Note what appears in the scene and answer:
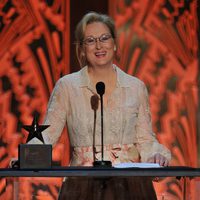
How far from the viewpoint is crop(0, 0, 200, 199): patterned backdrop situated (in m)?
4.61

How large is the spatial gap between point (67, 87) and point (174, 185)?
94 cm

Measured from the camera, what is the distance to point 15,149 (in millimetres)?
4566

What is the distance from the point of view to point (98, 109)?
2.76m

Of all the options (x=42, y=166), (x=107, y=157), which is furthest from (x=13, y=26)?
(x=42, y=166)

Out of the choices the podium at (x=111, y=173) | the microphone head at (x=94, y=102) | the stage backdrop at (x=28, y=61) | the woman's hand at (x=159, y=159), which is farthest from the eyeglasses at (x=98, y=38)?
the stage backdrop at (x=28, y=61)

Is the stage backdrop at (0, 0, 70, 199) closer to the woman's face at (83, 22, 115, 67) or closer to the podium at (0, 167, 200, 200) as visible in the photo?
the woman's face at (83, 22, 115, 67)

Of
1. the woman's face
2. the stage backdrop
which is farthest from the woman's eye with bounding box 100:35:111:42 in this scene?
the stage backdrop

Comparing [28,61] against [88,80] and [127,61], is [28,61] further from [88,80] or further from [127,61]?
[88,80]

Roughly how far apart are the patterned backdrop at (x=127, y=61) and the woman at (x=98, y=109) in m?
1.75

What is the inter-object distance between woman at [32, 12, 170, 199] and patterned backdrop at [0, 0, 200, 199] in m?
1.75

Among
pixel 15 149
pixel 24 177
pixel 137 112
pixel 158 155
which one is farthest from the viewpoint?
pixel 15 149

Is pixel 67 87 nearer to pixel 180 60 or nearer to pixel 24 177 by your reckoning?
pixel 24 177

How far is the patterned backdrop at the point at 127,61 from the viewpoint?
4.61m

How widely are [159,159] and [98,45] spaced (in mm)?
648
